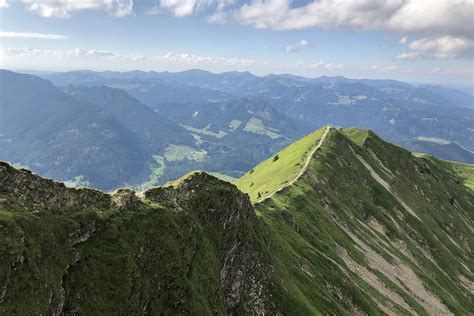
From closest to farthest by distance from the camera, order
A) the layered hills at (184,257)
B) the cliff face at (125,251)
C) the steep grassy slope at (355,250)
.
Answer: the cliff face at (125,251), the layered hills at (184,257), the steep grassy slope at (355,250)

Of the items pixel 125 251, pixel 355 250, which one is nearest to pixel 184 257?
pixel 125 251

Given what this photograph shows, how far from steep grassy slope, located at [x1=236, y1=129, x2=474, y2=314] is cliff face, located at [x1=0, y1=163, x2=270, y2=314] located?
35.1 feet

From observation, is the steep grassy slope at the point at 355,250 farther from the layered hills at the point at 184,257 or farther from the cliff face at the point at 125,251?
the cliff face at the point at 125,251

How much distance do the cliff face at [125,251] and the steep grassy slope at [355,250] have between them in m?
10.7

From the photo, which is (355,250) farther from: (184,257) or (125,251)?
(125,251)

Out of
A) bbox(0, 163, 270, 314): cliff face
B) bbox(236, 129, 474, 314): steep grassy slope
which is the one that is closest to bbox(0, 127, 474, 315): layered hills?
bbox(0, 163, 270, 314): cliff face

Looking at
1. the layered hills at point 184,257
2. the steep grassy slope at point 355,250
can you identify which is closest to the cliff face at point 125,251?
the layered hills at point 184,257

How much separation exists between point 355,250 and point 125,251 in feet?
319

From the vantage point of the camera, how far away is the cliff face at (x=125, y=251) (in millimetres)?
40781

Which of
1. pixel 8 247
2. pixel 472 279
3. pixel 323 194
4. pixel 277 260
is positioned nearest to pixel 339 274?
pixel 277 260

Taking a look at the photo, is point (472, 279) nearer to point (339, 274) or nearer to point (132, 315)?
point (339, 274)

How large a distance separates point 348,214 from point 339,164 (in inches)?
1558

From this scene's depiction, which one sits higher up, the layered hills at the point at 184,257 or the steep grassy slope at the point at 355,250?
the layered hills at the point at 184,257

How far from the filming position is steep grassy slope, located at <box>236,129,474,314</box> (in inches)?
3435
